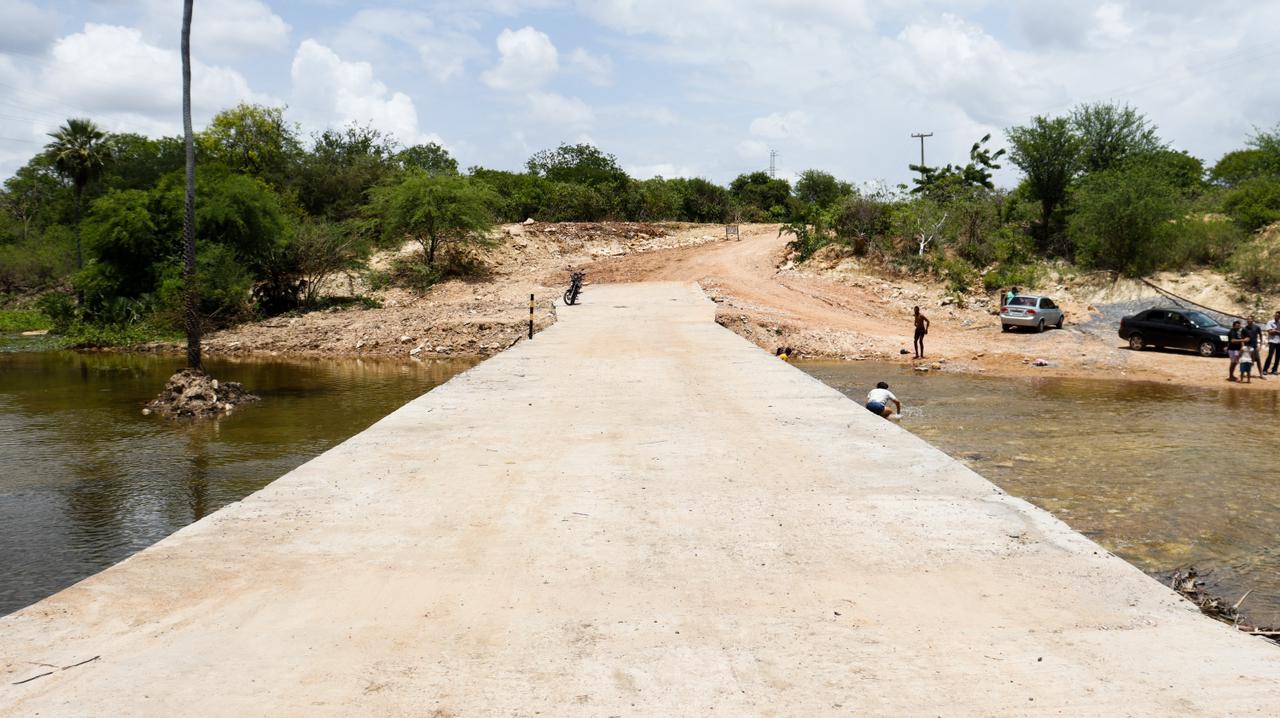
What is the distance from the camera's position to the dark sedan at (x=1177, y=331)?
26.1 meters

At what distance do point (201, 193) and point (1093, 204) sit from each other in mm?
37961

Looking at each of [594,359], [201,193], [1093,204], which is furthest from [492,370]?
[1093,204]

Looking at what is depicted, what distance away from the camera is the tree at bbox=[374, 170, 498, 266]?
40.9m

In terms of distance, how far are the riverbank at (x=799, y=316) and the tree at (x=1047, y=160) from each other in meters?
6.32

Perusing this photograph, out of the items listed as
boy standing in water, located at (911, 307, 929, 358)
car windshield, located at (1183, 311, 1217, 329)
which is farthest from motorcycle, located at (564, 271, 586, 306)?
car windshield, located at (1183, 311, 1217, 329)

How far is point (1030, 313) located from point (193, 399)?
26.9 metres

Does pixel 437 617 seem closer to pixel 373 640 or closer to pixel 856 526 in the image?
pixel 373 640

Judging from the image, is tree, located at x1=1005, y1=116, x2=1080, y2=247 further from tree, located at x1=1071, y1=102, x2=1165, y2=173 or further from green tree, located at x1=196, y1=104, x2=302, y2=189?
green tree, located at x1=196, y1=104, x2=302, y2=189

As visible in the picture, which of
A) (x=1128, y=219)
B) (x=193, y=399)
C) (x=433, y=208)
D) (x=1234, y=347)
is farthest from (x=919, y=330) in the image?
(x=433, y=208)

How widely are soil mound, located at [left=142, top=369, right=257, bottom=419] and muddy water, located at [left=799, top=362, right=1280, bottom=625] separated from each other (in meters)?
14.6

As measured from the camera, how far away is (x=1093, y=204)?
36.1m

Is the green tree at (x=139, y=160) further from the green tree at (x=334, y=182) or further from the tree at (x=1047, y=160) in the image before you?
the tree at (x=1047, y=160)

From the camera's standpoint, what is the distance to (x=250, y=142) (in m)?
61.9

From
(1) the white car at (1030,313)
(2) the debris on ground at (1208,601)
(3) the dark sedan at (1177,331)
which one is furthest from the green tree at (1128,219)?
(2) the debris on ground at (1208,601)
